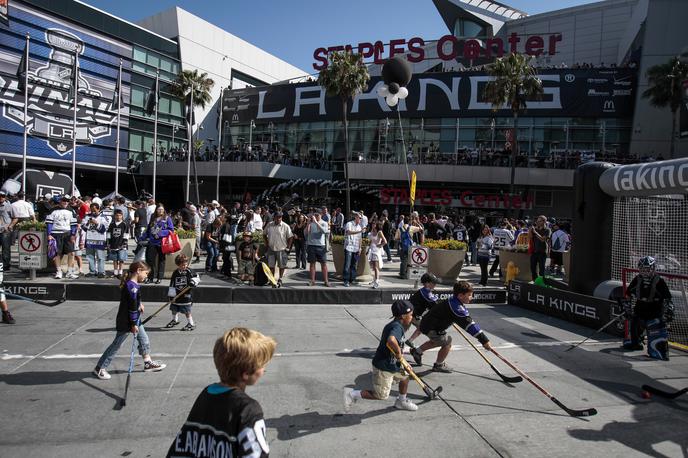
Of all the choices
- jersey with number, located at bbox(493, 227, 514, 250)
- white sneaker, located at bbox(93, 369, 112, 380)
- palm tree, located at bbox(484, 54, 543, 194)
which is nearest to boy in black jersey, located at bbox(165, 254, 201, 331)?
white sneaker, located at bbox(93, 369, 112, 380)

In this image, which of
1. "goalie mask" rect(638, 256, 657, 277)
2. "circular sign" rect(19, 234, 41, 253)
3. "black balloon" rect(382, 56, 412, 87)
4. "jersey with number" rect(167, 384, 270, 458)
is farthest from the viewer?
"black balloon" rect(382, 56, 412, 87)

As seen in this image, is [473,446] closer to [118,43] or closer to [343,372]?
[343,372]

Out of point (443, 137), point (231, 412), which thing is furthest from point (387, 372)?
point (443, 137)

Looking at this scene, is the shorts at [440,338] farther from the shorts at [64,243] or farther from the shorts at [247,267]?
the shorts at [64,243]

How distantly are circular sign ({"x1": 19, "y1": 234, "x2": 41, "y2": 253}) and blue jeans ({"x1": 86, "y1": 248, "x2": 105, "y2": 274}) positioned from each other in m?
1.08

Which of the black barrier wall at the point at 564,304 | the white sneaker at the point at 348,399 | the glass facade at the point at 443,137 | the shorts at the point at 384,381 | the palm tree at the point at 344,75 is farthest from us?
the glass facade at the point at 443,137

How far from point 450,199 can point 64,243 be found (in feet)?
96.8

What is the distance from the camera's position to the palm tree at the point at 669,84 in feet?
107

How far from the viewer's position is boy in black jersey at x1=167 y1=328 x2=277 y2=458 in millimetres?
2270

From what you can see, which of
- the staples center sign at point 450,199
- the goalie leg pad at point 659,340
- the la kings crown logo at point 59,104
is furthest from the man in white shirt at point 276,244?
the la kings crown logo at point 59,104

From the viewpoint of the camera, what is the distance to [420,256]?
1216 cm

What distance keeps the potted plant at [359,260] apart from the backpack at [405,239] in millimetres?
1177

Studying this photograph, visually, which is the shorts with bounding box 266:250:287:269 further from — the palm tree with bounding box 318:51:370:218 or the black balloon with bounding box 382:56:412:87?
the palm tree with bounding box 318:51:370:218

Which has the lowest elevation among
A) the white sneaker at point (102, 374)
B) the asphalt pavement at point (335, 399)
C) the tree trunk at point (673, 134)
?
the asphalt pavement at point (335, 399)
